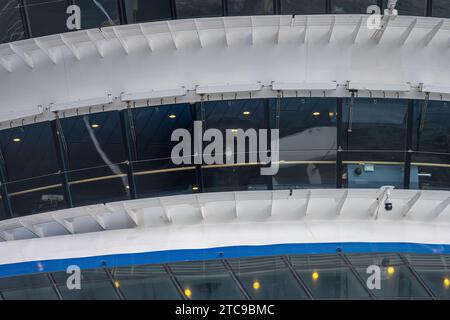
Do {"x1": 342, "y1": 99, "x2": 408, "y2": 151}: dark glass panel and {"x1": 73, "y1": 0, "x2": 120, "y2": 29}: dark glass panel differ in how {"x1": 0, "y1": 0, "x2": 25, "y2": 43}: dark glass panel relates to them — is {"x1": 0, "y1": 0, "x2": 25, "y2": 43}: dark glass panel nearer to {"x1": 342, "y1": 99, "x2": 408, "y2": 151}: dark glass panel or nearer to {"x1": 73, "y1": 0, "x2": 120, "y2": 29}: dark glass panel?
{"x1": 73, "y1": 0, "x2": 120, "y2": 29}: dark glass panel

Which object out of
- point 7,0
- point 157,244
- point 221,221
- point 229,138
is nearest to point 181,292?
point 157,244

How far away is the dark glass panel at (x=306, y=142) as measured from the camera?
72.5 feet

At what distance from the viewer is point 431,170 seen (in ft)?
73.1

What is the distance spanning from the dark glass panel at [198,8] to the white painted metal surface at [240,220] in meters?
5.50

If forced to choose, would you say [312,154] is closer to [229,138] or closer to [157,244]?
[229,138]

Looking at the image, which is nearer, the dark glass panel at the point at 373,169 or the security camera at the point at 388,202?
the security camera at the point at 388,202

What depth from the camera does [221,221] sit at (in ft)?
72.9

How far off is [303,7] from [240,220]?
6.78m

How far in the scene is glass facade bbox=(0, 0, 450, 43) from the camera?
71.6 ft

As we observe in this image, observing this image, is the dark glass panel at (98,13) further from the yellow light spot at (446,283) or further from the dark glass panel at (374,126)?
the yellow light spot at (446,283)

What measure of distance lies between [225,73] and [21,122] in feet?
21.7

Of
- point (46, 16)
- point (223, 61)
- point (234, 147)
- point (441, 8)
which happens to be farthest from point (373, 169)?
point (46, 16)

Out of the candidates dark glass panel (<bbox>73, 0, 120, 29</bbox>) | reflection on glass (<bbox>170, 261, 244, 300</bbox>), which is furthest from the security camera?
dark glass panel (<bbox>73, 0, 120, 29</bbox>)

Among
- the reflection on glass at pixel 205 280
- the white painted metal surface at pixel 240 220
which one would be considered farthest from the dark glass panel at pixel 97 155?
the reflection on glass at pixel 205 280
